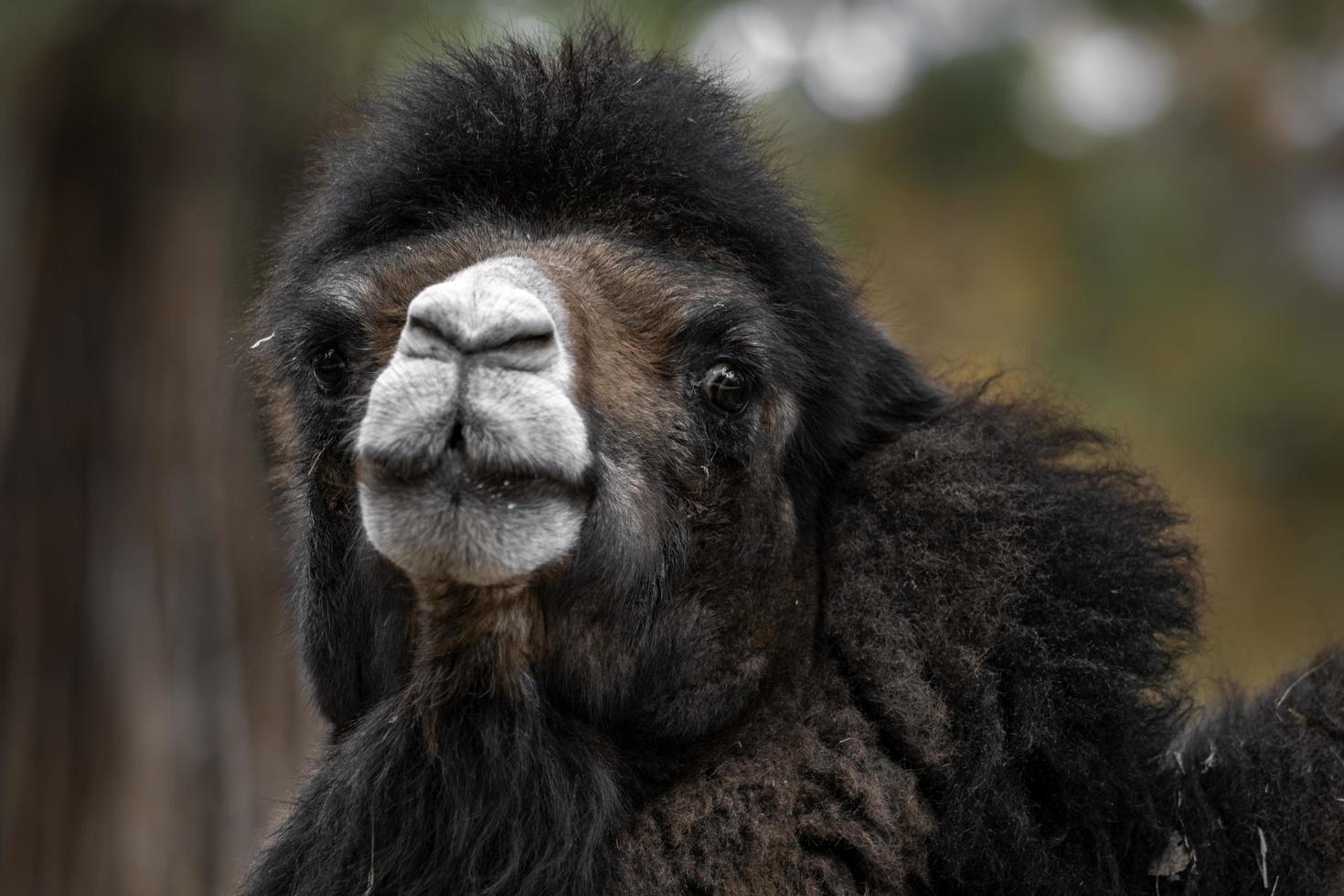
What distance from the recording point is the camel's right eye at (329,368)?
3719mm

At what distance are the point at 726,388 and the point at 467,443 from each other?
0.91 meters

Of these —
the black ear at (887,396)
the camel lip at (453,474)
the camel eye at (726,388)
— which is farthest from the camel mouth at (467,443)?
the black ear at (887,396)

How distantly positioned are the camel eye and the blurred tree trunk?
5473mm

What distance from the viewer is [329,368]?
3.74 m

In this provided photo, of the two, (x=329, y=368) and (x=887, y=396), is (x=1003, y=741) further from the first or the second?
(x=329, y=368)

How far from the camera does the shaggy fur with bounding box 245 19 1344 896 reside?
3.36 metres

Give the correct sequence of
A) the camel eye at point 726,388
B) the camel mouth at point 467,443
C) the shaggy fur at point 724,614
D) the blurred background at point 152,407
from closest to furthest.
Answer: the camel mouth at point 467,443 < the shaggy fur at point 724,614 < the camel eye at point 726,388 < the blurred background at point 152,407

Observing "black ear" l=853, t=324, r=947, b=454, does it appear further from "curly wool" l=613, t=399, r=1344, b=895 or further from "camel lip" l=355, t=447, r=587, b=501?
"camel lip" l=355, t=447, r=587, b=501

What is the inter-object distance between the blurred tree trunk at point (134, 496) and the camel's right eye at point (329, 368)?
5.00 meters

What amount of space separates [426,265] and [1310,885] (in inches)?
104

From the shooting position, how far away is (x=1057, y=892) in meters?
3.34

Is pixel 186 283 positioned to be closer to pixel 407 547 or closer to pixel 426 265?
pixel 426 265

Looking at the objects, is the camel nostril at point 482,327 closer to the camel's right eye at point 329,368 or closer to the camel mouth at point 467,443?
the camel mouth at point 467,443

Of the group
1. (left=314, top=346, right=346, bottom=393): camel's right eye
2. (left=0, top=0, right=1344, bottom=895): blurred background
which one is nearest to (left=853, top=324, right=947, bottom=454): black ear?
(left=314, top=346, right=346, bottom=393): camel's right eye
